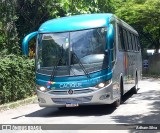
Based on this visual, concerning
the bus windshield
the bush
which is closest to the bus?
the bus windshield

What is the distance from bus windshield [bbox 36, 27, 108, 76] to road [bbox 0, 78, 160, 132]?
139 cm

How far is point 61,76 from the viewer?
11.9m

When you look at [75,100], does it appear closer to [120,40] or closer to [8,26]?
[120,40]

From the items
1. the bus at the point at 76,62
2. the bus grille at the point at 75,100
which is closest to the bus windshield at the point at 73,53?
the bus at the point at 76,62

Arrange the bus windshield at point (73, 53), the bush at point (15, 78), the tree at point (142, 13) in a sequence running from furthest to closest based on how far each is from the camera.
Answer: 1. the tree at point (142, 13)
2. the bush at point (15, 78)
3. the bus windshield at point (73, 53)

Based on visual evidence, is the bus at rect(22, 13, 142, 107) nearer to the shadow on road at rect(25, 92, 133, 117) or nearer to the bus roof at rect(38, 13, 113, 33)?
the bus roof at rect(38, 13, 113, 33)

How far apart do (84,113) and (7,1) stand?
9.60 metres

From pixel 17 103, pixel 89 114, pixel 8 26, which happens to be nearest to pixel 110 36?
pixel 89 114

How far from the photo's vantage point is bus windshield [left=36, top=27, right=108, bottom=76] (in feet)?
38.9

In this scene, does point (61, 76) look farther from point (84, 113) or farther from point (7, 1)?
point (7, 1)

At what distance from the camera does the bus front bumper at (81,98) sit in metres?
11.7

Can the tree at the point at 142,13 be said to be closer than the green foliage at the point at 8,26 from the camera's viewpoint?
No

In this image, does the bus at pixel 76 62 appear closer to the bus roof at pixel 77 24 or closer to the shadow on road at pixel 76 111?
the bus roof at pixel 77 24

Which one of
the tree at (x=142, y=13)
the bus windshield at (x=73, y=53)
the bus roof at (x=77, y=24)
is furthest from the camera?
the tree at (x=142, y=13)
